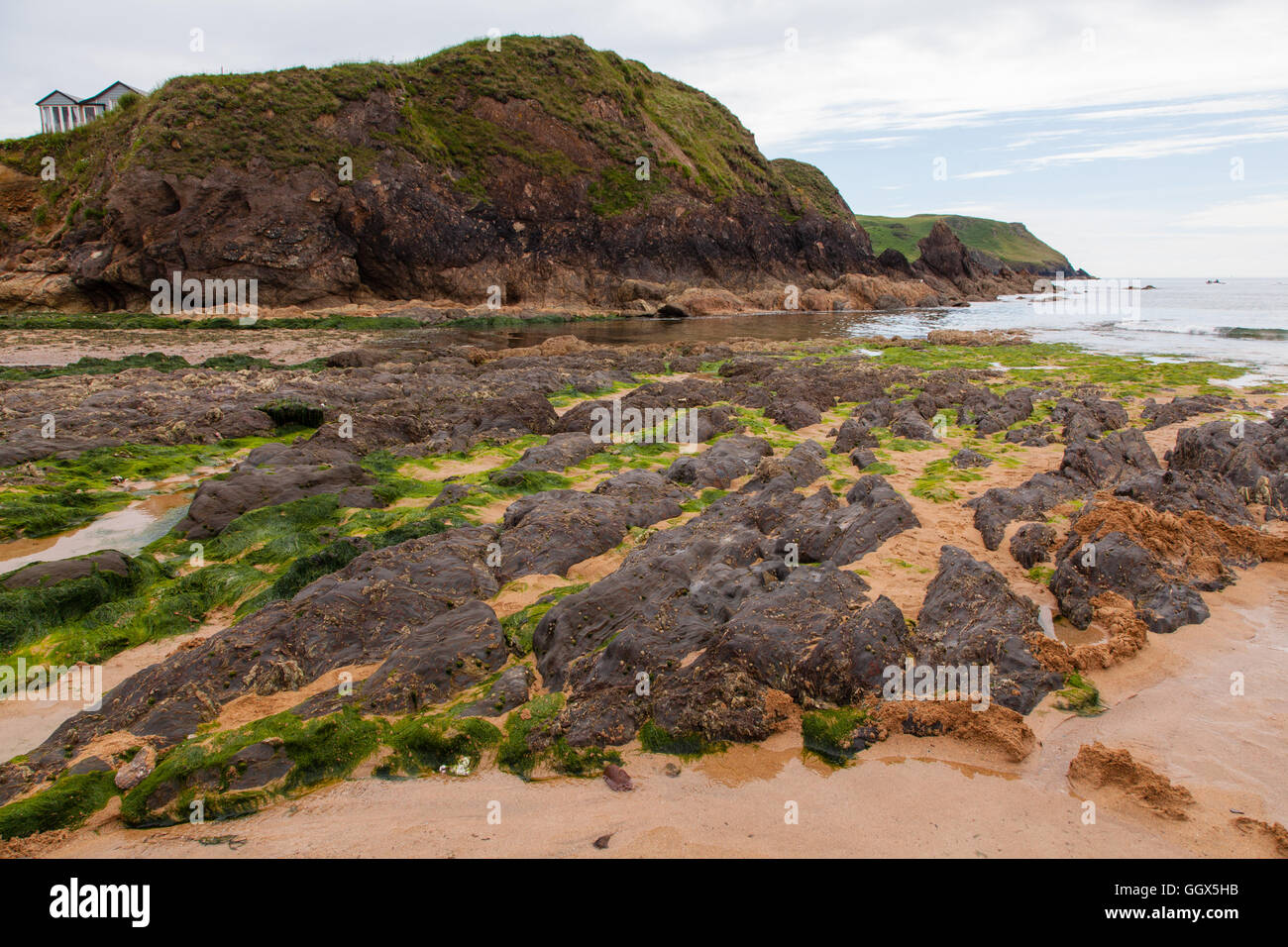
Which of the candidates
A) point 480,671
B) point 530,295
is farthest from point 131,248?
point 480,671

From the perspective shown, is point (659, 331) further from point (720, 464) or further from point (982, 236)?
point (982, 236)

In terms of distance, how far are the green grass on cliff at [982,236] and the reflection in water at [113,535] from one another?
463 ft

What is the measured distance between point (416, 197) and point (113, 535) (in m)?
44.4

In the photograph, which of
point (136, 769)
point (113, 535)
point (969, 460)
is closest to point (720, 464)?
point (969, 460)

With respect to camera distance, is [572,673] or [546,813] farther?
[572,673]

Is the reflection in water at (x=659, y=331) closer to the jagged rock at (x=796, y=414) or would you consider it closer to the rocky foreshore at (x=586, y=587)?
the jagged rock at (x=796, y=414)

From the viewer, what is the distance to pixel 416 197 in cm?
4641

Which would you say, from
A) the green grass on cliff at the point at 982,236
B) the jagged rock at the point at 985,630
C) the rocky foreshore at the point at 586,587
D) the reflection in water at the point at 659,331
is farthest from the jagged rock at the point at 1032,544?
the green grass on cliff at the point at 982,236

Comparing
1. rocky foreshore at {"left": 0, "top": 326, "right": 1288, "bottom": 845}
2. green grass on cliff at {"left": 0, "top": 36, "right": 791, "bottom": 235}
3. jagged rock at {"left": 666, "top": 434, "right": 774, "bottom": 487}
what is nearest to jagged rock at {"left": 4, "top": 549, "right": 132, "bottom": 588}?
rocky foreshore at {"left": 0, "top": 326, "right": 1288, "bottom": 845}

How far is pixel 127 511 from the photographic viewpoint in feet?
27.2

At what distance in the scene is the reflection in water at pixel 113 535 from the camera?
23.0ft

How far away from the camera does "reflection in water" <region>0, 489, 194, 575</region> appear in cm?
700

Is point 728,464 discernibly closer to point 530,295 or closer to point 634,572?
point 634,572

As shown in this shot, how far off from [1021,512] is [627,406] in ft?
25.5
